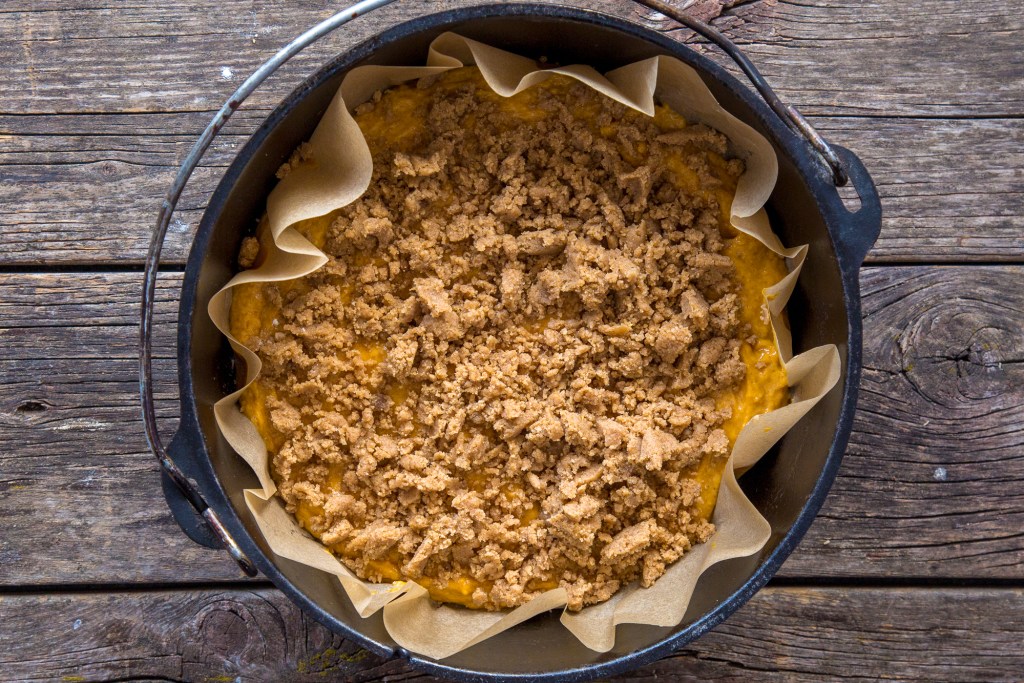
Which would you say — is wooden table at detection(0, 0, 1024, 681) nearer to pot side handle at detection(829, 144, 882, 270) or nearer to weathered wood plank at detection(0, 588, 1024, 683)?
weathered wood plank at detection(0, 588, 1024, 683)

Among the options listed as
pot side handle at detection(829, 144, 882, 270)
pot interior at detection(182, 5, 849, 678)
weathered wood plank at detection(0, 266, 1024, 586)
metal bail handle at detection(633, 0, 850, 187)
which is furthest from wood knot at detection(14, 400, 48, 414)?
pot side handle at detection(829, 144, 882, 270)

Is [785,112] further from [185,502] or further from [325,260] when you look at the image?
[185,502]

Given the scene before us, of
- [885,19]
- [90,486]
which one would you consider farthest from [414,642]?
[885,19]

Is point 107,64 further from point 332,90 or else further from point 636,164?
point 636,164

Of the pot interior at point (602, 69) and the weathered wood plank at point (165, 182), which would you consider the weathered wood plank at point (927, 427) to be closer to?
the weathered wood plank at point (165, 182)

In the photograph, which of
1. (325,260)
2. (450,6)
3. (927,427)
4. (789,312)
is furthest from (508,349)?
(927,427)

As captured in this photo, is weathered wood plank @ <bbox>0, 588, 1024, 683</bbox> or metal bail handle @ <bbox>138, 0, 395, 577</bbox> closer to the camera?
metal bail handle @ <bbox>138, 0, 395, 577</bbox>
